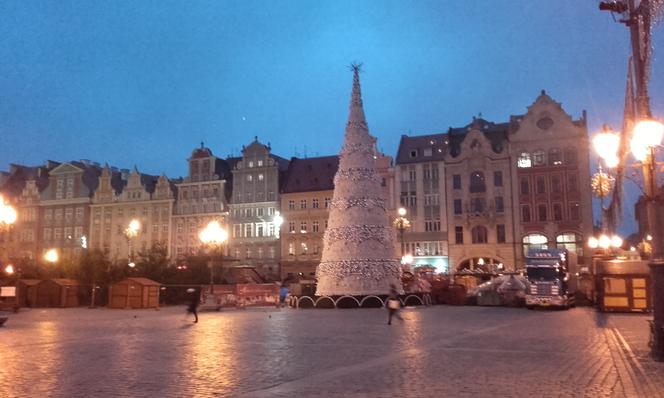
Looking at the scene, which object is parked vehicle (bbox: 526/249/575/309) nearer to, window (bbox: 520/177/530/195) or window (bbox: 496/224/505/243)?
window (bbox: 496/224/505/243)

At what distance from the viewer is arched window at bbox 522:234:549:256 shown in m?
63.4

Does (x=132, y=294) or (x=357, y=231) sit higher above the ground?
(x=357, y=231)

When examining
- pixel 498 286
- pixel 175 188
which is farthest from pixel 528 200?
pixel 175 188

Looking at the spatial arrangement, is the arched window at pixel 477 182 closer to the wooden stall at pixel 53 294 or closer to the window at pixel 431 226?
the window at pixel 431 226

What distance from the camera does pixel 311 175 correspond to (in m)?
72.6

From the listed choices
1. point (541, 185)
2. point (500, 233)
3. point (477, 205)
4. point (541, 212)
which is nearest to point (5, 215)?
point (477, 205)

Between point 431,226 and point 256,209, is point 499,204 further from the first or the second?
point 256,209

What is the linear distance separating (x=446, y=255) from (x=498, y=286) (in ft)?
83.2

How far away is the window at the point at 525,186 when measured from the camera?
6475cm

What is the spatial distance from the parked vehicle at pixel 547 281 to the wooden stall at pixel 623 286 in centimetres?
335

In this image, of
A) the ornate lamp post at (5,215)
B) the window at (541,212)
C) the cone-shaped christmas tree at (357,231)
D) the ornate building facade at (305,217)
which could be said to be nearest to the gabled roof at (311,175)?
the ornate building facade at (305,217)

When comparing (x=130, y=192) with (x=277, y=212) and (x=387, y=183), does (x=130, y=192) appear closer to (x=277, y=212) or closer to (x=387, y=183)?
(x=277, y=212)

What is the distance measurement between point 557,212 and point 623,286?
33.0m

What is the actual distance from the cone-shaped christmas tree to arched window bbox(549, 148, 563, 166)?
3306 centimetres
